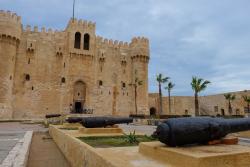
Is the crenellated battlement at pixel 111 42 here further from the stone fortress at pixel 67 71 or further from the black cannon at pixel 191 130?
the black cannon at pixel 191 130

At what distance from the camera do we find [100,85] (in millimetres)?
34000

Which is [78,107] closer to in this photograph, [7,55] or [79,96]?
[79,96]

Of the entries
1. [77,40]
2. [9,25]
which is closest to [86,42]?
[77,40]

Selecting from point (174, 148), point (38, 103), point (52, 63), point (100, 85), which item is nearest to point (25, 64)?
point (52, 63)

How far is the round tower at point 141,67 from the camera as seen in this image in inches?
1384

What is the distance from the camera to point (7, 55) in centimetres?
2738

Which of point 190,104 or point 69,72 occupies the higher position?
point 69,72

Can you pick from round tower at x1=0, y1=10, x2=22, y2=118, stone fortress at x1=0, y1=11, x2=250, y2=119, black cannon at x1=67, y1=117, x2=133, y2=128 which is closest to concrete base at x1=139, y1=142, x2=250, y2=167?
black cannon at x1=67, y1=117, x2=133, y2=128

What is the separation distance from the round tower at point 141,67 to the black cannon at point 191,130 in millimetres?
31287

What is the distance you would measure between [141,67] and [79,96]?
10.5 m

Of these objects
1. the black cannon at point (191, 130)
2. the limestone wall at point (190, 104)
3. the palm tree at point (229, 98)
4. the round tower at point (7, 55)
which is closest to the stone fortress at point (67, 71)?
the round tower at point (7, 55)

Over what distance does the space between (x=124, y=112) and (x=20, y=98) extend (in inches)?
574

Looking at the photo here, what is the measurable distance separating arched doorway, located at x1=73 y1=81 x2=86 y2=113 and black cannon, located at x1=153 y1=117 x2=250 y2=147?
3044 cm

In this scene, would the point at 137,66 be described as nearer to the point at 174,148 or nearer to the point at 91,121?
the point at 91,121
